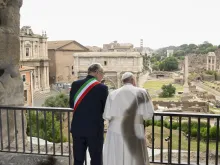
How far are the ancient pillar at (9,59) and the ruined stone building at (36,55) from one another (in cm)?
3708

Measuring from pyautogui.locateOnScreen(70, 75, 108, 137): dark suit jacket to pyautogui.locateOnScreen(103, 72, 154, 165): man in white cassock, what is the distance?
10cm

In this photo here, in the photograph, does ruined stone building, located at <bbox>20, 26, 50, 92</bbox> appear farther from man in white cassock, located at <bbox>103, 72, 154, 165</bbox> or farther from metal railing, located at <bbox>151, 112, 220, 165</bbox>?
man in white cassock, located at <bbox>103, 72, 154, 165</bbox>

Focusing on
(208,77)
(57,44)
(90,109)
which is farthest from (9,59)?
(208,77)

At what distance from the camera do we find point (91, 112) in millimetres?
3123

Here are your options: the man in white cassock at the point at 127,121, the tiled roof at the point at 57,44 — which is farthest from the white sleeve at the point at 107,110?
the tiled roof at the point at 57,44

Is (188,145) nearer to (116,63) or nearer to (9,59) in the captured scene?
(9,59)

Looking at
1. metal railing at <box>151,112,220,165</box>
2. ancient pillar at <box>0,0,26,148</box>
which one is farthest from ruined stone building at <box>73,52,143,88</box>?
ancient pillar at <box>0,0,26,148</box>

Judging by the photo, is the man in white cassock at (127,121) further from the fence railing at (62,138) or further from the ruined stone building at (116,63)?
the ruined stone building at (116,63)

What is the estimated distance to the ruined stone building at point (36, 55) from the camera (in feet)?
137

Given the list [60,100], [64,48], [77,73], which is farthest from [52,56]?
[60,100]

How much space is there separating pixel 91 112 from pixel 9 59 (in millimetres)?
2540

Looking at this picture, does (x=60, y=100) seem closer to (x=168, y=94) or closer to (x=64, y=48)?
(x=168, y=94)

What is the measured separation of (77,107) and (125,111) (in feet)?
1.87

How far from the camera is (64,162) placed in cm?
410
